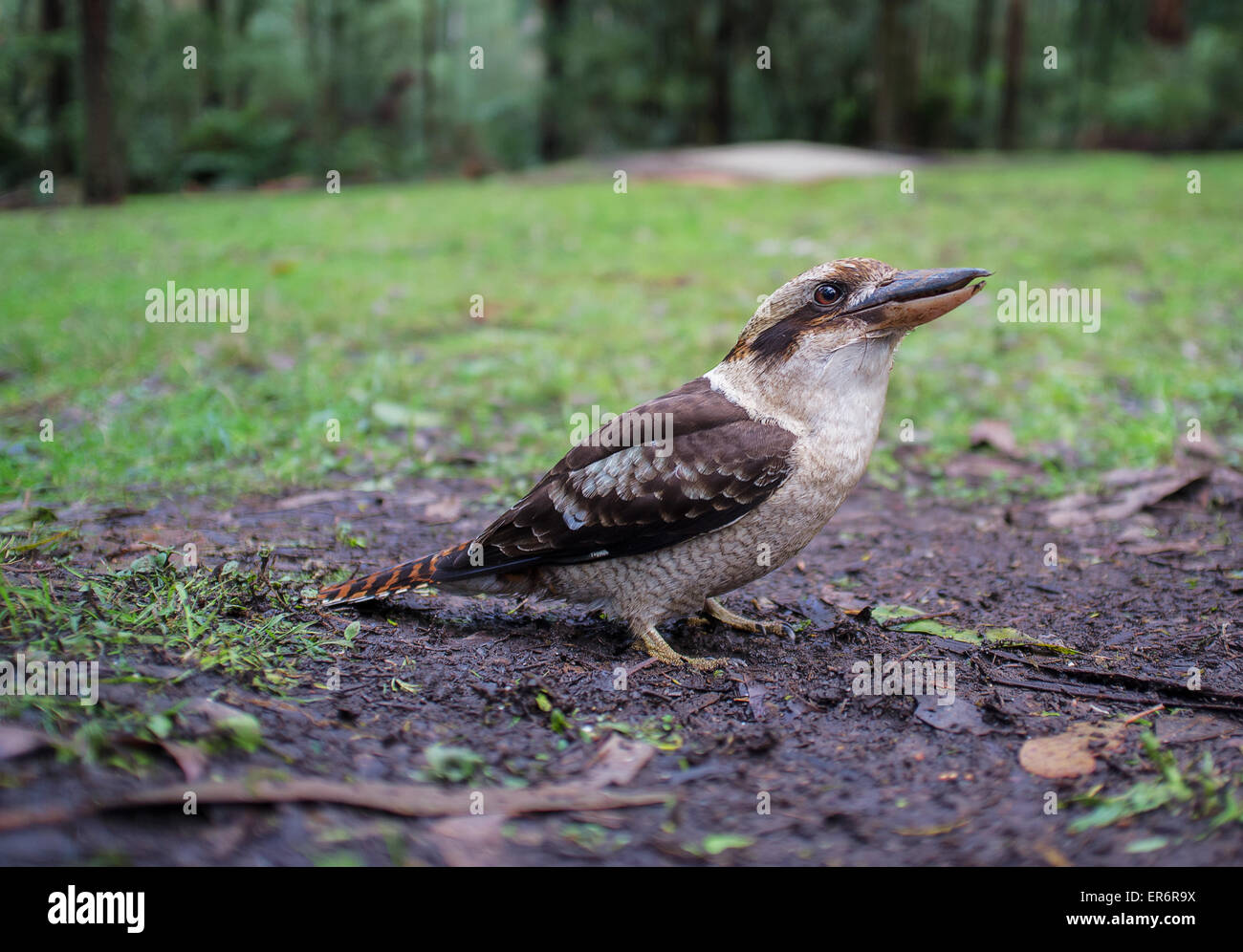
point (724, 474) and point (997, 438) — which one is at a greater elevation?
point (724, 474)

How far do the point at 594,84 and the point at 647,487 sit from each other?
77.0ft

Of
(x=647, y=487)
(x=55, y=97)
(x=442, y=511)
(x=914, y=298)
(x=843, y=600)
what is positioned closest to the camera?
(x=914, y=298)

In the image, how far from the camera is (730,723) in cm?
288

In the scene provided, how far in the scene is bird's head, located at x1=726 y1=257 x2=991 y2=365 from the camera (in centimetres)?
317

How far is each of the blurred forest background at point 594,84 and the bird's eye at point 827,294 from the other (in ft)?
49.7

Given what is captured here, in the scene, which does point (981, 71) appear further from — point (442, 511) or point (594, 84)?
point (442, 511)

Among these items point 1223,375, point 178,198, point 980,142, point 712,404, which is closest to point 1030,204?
point 1223,375

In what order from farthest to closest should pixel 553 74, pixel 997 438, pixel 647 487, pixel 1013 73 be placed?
pixel 553 74 → pixel 1013 73 → pixel 997 438 → pixel 647 487

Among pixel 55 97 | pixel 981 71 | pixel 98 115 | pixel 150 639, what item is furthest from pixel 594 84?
pixel 150 639

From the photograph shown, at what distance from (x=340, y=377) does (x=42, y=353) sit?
2.14m

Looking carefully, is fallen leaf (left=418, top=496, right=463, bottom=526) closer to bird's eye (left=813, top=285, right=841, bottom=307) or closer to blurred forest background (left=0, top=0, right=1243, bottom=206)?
bird's eye (left=813, top=285, right=841, bottom=307)

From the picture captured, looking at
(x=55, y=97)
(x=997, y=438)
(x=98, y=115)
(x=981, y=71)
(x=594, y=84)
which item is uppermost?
(x=981, y=71)
